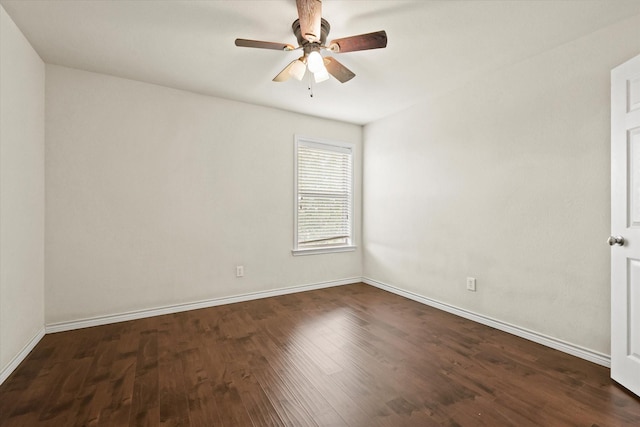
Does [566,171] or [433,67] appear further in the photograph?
[433,67]

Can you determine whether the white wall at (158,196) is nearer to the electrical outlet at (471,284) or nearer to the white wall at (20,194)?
the white wall at (20,194)

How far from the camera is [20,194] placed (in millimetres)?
2188

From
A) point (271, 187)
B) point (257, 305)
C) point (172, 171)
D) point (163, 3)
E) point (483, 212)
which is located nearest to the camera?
point (163, 3)

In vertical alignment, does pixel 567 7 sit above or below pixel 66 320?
above

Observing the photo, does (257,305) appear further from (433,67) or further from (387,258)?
(433,67)

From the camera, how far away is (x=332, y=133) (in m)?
4.31

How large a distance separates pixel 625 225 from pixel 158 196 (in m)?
3.91

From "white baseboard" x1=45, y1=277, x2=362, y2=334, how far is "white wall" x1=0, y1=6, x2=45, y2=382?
19 cm

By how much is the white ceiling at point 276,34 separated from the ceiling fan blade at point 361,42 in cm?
25

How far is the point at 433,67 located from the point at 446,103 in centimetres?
69

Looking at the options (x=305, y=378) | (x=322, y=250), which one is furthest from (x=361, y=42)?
(x=322, y=250)

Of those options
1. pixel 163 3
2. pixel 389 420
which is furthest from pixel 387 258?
pixel 163 3

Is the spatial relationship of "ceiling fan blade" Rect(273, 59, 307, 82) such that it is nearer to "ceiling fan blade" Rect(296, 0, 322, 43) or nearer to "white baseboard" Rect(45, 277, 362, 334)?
"ceiling fan blade" Rect(296, 0, 322, 43)

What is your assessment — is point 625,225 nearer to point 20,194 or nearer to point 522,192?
point 522,192
